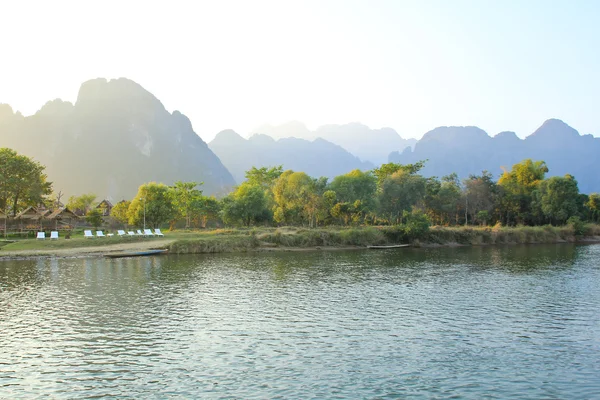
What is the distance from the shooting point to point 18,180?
7338 centimetres

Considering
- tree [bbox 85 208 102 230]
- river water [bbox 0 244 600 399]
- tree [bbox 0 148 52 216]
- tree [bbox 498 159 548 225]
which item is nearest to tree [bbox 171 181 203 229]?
tree [bbox 85 208 102 230]

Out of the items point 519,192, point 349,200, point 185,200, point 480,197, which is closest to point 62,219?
point 185,200

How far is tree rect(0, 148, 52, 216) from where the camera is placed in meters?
72.4

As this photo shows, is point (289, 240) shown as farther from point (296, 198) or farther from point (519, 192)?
point (519, 192)

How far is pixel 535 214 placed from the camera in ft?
297

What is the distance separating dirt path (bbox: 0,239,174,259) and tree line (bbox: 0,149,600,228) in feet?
45.0

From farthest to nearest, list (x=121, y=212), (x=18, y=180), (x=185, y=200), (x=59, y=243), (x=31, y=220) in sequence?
(x=121, y=212) → (x=185, y=200) → (x=31, y=220) → (x=18, y=180) → (x=59, y=243)

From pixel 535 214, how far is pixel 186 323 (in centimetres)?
8377

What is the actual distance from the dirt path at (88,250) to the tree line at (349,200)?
13709mm

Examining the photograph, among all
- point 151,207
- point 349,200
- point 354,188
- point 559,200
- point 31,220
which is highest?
point 354,188

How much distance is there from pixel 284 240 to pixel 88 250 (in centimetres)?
2436

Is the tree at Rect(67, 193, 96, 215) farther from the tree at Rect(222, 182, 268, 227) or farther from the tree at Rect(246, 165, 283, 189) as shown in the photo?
the tree at Rect(222, 182, 268, 227)

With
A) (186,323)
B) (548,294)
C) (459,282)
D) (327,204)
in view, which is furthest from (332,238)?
(186,323)

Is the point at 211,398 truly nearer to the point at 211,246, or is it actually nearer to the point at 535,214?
the point at 211,246
